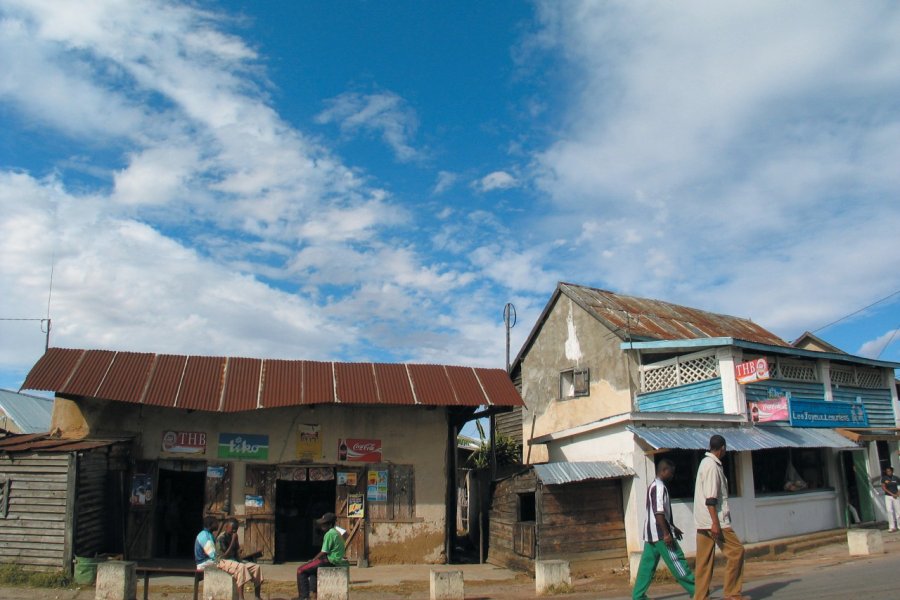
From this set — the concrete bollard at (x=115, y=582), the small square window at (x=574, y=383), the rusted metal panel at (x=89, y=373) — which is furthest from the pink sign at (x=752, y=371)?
the rusted metal panel at (x=89, y=373)

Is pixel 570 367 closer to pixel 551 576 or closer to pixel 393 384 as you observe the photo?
pixel 393 384

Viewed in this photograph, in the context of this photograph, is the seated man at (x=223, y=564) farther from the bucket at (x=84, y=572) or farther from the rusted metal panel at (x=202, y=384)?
the rusted metal panel at (x=202, y=384)

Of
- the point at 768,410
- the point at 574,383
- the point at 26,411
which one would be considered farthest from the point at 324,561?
the point at 26,411

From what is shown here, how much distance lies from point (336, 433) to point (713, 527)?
9.05 metres

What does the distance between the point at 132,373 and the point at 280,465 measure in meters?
3.55

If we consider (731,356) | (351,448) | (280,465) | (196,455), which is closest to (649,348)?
(731,356)

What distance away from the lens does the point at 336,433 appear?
14.5 meters

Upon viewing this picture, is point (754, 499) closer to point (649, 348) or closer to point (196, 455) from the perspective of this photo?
point (649, 348)

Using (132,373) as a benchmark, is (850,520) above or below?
below

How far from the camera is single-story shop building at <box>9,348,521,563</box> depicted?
13.4 metres

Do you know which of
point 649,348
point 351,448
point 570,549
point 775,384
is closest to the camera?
point 570,549

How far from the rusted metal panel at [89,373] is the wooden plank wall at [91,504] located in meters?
1.18

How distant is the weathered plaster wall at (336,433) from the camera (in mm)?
13789

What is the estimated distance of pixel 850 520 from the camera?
16.4m
